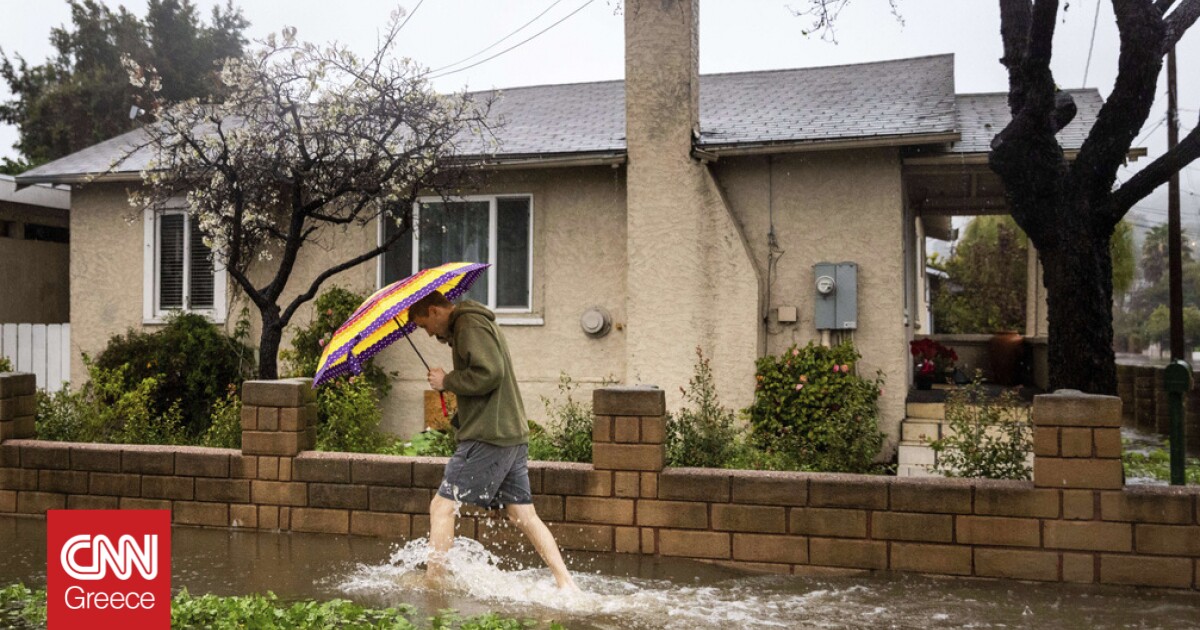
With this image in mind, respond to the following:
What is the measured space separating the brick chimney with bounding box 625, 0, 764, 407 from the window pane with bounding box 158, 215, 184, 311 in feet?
20.5

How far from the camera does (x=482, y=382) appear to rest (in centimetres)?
580

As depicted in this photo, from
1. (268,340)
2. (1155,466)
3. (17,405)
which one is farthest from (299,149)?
(1155,466)

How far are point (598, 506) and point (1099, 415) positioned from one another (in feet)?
10.5

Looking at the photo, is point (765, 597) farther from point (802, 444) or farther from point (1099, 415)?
point (802, 444)

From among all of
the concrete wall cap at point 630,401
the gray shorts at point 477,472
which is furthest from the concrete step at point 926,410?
the gray shorts at point 477,472

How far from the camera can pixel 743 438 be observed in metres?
10.6

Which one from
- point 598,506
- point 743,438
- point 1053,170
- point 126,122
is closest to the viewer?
point 598,506

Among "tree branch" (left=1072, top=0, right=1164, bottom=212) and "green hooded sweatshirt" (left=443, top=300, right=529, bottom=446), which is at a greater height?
"tree branch" (left=1072, top=0, right=1164, bottom=212)

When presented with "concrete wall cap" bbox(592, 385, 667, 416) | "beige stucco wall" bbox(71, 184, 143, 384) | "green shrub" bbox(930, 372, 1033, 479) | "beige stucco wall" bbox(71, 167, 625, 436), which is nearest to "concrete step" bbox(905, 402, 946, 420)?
"beige stucco wall" bbox(71, 167, 625, 436)

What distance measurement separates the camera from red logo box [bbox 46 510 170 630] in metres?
4.88

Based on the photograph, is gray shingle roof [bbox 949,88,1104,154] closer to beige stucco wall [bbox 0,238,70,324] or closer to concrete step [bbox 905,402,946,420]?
concrete step [bbox 905,402,946,420]

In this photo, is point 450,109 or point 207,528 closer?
Answer: point 207,528

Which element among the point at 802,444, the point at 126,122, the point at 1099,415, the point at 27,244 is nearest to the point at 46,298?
the point at 27,244

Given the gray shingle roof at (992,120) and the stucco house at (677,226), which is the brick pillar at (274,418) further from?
the gray shingle roof at (992,120)
